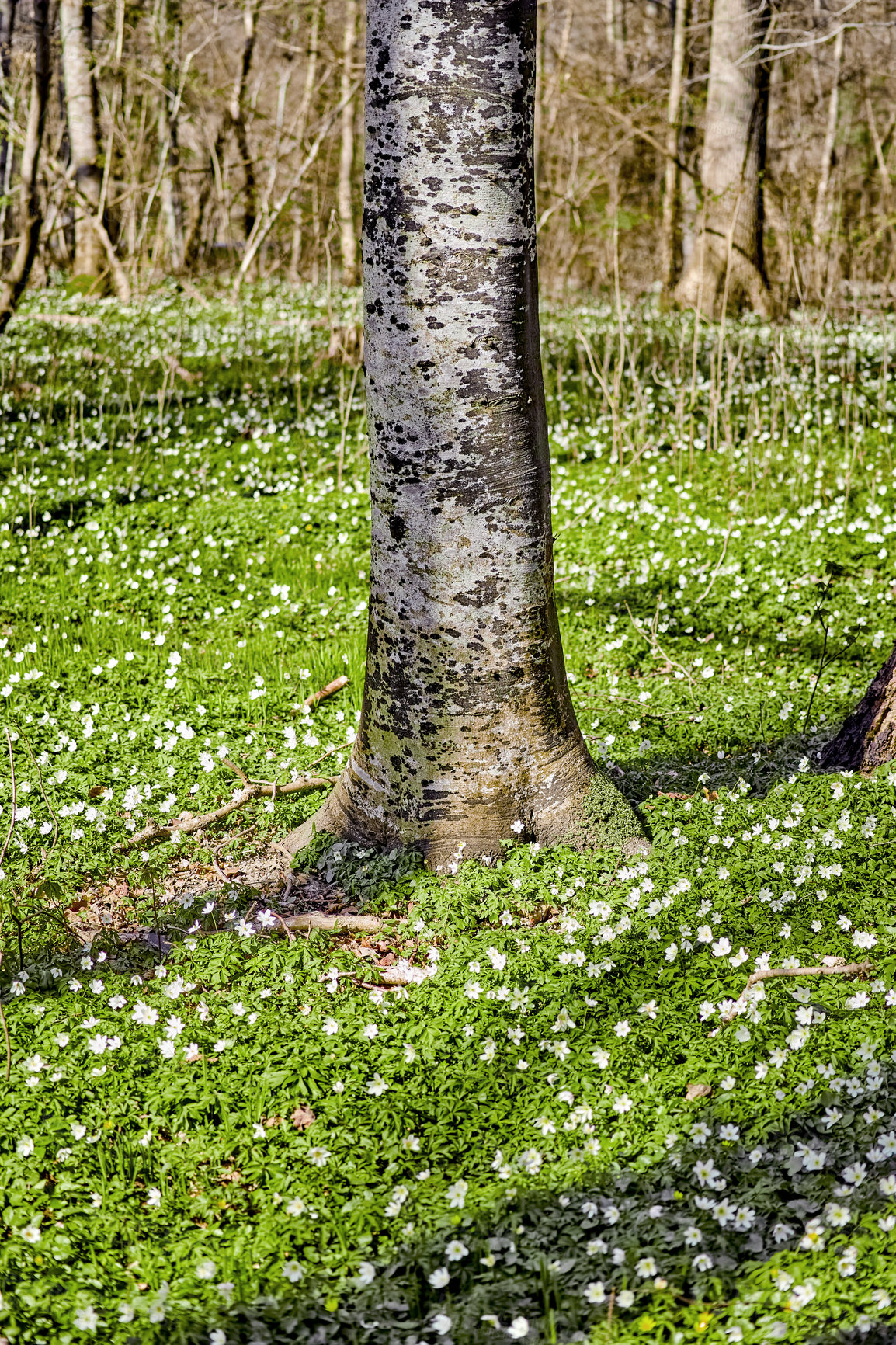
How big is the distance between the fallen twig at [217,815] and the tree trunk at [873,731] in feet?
7.45

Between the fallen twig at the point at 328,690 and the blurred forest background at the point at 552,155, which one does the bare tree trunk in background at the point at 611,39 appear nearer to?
the blurred forest background at the point at 552,155

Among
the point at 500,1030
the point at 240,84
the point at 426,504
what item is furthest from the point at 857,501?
the point at 240,84

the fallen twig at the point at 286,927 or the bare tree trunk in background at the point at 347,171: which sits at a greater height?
the bare tree trunk in background at the point at 347,171

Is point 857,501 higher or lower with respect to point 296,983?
higher

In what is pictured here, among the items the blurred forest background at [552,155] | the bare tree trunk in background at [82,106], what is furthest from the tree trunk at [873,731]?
the bare tree trunk in background at [82,106]

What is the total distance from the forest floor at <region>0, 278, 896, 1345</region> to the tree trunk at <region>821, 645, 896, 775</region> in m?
0.22

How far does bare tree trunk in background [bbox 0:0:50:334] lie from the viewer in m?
9.20

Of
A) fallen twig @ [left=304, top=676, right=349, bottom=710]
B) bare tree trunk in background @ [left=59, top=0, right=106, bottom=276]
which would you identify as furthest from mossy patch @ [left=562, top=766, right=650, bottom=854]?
bare tree trunk in background @ [left=59, top=0, right=106, bottom=276]

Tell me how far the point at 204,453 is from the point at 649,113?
47.5 ft

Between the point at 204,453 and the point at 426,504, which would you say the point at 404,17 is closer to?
the point at 426,504

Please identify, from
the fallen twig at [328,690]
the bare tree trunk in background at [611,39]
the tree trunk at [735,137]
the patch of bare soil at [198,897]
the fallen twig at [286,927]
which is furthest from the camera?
the bare tree trunk in background at [611,39]

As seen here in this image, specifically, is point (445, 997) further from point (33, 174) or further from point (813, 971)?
point (33, 174)

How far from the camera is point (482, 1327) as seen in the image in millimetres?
2305

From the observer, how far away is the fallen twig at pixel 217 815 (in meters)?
4.42
